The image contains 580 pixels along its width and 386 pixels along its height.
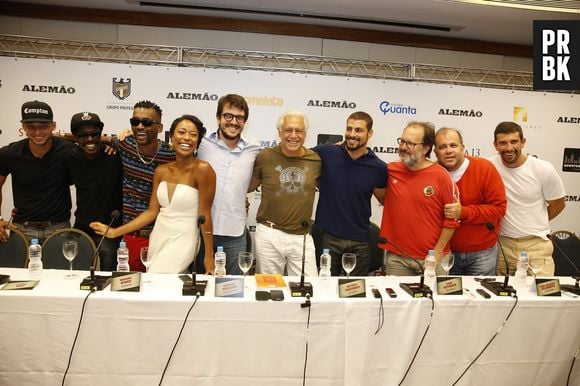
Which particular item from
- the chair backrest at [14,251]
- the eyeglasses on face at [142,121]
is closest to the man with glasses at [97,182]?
the eyeglasses on face at [142,121]

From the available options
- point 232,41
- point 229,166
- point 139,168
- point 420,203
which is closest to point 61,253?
point 139,168

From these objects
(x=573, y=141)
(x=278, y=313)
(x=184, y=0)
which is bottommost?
(x=278, y=313)

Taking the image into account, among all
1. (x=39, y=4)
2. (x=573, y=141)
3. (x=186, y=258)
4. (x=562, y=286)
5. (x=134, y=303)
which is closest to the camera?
(x=134, y=303)

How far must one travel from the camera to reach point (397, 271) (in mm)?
2793

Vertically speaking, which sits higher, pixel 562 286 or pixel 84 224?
pixel 84 224

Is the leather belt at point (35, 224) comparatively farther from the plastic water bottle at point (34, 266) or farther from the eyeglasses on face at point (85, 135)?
the plastic water bottle at point (34, 266)

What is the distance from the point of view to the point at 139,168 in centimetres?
285

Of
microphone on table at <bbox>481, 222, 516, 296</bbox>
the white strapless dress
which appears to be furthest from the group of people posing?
microphone on table at <bbox>481, 222, 516, 296</bbox>

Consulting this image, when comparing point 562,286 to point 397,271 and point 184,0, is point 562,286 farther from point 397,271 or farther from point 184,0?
point 184,0

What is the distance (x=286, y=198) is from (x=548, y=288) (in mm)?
1600

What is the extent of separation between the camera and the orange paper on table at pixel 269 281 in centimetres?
223

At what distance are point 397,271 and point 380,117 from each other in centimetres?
238

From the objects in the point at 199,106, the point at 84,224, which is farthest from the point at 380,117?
the point at 84,224

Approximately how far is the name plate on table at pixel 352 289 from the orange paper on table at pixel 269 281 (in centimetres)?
33
